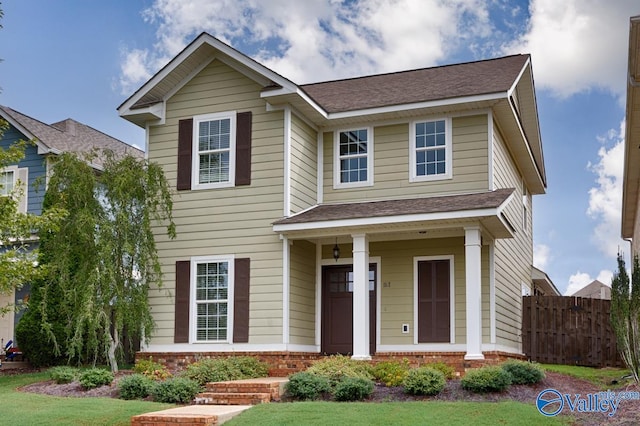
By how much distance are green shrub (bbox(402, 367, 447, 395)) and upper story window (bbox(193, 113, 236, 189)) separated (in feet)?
21.7

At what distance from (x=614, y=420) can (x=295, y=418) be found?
15.1 feet

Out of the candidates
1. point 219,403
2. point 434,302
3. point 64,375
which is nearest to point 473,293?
point 434,302

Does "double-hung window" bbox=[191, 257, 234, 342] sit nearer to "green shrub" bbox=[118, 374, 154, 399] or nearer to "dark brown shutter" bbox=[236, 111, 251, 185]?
"dark brown shutter" bbox=[236, 111, 251, 185]

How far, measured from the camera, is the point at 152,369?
57.1 ft

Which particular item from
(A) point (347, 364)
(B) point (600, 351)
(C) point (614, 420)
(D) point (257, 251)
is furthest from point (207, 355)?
(B) point (600, 351)

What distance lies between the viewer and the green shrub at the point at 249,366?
54.1ft

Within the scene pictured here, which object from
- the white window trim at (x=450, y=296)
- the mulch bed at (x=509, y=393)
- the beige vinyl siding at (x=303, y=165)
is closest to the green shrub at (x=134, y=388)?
the mulch bed at (x=509, y=393)

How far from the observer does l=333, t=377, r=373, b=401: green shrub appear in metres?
13.9

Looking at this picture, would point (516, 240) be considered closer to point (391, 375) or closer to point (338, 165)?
point (338, 165)

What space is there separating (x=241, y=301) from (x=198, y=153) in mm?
3637

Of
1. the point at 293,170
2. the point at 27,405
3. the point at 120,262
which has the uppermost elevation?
the point at 293,170

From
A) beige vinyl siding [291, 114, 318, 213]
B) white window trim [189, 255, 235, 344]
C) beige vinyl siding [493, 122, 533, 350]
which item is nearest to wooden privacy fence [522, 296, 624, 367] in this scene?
beige vinyl siding [493, 122, 533, 350]

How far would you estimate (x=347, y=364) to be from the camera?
50.3 ft

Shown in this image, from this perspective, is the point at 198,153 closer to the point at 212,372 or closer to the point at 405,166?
the point at 405,166
